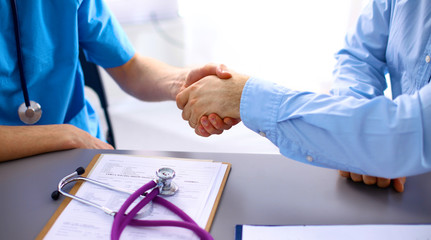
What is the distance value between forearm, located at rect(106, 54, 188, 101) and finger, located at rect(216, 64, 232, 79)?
23cm

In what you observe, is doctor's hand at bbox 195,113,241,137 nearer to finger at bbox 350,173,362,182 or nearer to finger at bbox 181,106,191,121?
finger at bbox 181,106,191,121

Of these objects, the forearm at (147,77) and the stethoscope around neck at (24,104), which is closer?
the stethoscope around neck at (24,104)

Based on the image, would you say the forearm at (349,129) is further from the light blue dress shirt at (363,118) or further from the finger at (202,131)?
the finger at (202,131)

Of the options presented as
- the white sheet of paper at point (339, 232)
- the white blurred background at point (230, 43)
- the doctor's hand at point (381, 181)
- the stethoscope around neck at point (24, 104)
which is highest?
the stethoscope around neck at point (24, 104)

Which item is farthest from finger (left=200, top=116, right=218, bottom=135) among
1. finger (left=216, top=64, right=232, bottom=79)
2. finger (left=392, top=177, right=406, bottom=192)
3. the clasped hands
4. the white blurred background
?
the white blurred background

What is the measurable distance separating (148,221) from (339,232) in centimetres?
32

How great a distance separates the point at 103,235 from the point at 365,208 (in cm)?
47

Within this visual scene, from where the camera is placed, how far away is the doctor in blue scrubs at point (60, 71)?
34.4 inches

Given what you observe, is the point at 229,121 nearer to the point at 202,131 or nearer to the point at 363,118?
the point at 202,131

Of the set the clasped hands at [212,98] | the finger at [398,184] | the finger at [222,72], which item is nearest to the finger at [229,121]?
the clasped hands at [212,98]

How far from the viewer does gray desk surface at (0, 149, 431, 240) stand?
2.06 feet

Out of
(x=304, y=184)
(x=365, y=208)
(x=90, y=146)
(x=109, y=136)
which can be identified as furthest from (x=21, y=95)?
(x=365, y=208)

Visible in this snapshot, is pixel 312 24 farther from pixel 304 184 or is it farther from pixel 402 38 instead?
pixel 304 184

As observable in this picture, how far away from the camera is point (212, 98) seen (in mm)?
947
